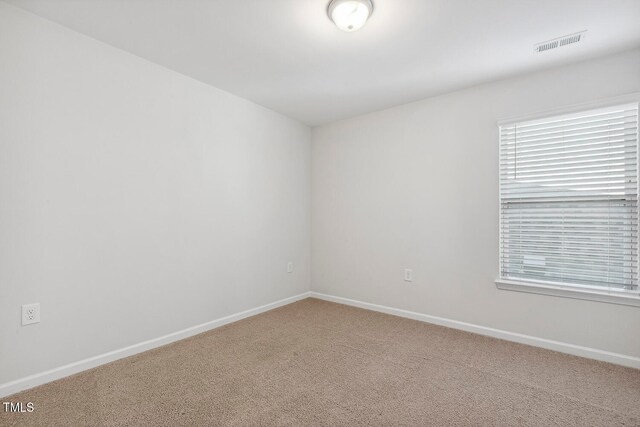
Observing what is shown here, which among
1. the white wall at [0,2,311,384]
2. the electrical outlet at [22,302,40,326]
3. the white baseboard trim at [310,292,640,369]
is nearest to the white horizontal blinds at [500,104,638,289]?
the white baseboard trim at [310,292,640,369]

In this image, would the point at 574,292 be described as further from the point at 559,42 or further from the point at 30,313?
the point at 30,313

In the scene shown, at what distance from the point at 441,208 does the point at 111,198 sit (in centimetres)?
292

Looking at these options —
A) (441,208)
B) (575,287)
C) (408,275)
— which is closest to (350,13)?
(441,208)

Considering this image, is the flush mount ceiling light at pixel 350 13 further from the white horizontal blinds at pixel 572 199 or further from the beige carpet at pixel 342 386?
the beige carpet at pixel 342 386

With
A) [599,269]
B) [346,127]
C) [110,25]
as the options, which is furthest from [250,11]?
[599,269]

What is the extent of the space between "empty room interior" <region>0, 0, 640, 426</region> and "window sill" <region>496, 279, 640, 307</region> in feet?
0.06

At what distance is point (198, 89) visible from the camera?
112 inches

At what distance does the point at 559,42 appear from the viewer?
216 centimetres

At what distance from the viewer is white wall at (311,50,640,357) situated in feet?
7.93

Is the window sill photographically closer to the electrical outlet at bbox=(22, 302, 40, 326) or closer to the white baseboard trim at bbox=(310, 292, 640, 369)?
the white baseboard trim at bbox=(310, 292, 640, 369)

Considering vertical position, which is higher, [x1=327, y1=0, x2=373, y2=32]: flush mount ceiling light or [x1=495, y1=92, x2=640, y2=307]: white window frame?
[x1=327, y1=0, x2=373, y2=32]: flush mount ceiling light

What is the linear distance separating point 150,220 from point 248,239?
3.51ft

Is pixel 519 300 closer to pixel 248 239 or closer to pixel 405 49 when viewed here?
pixel 405 49

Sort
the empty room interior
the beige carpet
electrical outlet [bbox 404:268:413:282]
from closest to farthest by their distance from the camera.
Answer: the beige carpet
the empty room interior
electrical outlet [bbox 404:268:413:282]
